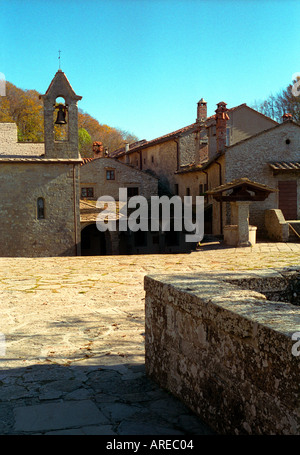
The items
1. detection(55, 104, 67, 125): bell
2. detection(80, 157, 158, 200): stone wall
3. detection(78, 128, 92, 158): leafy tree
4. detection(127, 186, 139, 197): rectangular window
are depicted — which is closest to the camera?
detection(55, 104, 67, 125): bell

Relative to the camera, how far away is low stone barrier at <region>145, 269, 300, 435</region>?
7.60ft

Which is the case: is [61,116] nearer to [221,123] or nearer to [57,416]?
[221,123]

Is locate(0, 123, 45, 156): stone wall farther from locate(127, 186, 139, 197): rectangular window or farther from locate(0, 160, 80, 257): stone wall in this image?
locate(127, 186, 139, 197): rectangular window

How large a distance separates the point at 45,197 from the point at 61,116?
3.99 metres

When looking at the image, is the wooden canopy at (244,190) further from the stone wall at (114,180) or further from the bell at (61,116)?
the stone wall at (114,180)

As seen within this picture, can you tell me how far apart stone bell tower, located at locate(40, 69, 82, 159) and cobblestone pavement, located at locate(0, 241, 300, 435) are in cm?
1266

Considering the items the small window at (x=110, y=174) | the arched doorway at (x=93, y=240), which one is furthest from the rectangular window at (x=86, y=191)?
the arched doorway at (x=93, y=240)

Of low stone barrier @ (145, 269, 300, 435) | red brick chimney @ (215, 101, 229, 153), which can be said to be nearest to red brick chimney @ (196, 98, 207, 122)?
red brick chimney @ (215, 101, 229, 153)

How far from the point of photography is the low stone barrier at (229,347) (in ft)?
7.60

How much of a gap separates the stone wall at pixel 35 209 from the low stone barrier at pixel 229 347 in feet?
61.0

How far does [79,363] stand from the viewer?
467 cm

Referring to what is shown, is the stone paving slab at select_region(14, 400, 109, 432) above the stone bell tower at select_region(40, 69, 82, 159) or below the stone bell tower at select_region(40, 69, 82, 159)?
below
